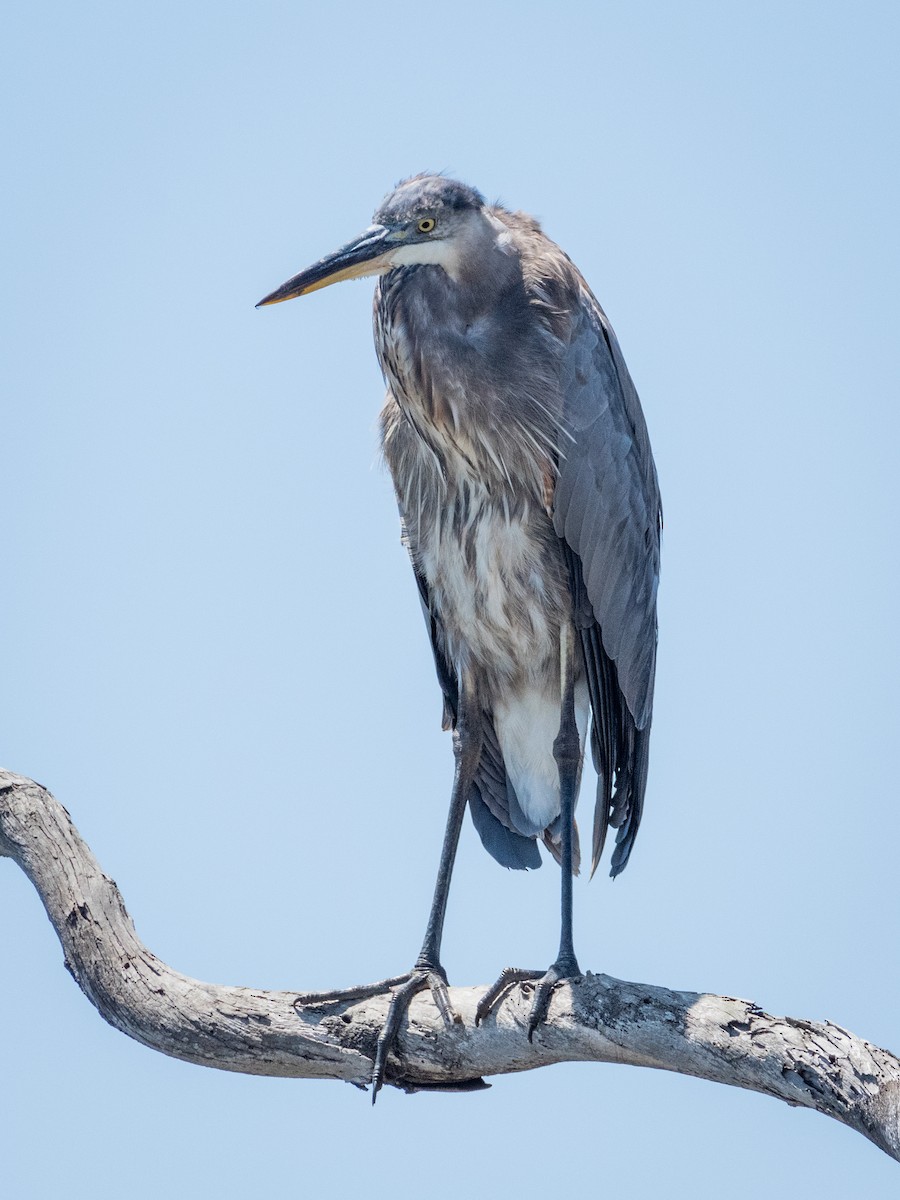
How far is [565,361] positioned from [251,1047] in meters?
2.14

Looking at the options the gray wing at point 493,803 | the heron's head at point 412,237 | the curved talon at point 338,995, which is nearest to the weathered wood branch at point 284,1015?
the curved talon at point 338,995

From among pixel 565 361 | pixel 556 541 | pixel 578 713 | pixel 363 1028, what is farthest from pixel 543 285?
pixel 363 1028

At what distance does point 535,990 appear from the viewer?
3.59 metres

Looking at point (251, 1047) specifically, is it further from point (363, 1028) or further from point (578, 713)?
point (578, 713)

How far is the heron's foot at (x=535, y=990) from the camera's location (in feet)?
11.6

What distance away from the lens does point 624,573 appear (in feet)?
15.4

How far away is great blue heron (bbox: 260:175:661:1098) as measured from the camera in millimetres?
4426

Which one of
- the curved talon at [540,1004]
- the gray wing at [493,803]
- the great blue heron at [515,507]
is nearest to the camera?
the curved talon at [540,1004]

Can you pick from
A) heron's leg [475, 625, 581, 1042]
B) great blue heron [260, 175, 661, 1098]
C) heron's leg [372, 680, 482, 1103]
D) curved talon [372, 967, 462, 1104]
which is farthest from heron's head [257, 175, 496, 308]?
curved talon [372, 967, 462, 1104]

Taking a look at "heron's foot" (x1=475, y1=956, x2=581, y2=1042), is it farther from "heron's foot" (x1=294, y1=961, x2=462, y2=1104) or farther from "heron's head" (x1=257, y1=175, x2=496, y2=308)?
"heron's head" (x1=257, y1=175, x2=496, y2=308)

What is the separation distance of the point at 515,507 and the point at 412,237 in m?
0.84

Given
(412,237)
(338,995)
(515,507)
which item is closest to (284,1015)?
(338,995)

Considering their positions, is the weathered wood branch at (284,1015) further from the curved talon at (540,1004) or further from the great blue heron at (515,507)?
the great blue heron at (515,507)

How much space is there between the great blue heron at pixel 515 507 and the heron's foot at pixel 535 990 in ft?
1.48
